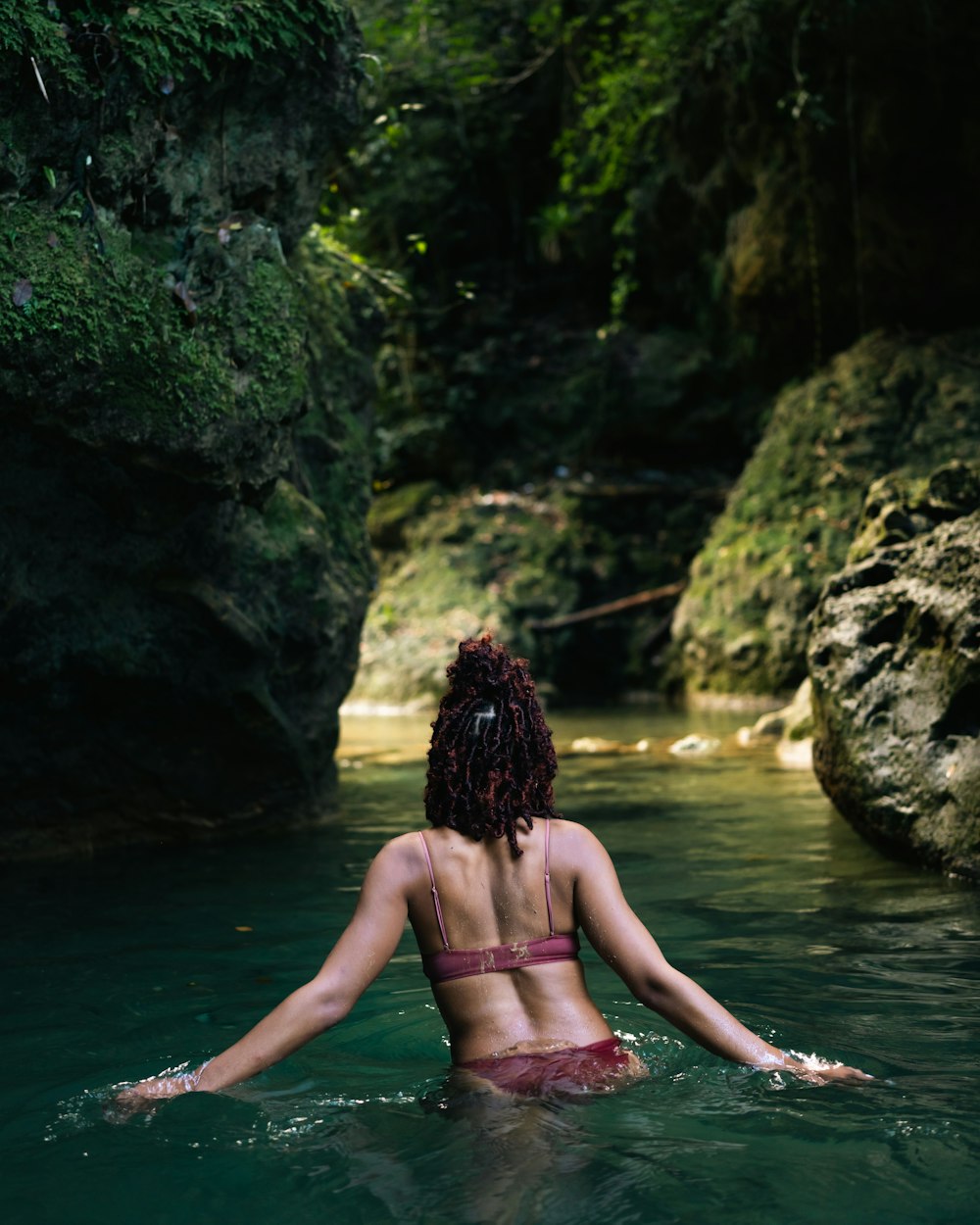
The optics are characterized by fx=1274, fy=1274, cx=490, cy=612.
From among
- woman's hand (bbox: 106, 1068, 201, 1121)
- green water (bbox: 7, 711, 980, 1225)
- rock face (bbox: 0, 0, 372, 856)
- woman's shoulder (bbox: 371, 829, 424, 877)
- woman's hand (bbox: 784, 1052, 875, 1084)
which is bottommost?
green water (bbox: 7, 711, 980, 1225)

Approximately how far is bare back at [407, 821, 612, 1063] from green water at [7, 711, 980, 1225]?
230mm

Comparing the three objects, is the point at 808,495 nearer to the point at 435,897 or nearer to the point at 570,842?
the point at 570,842

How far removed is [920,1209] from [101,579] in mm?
5298

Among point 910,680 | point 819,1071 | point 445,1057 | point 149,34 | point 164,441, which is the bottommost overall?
point 445,1057

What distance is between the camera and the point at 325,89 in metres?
6.52

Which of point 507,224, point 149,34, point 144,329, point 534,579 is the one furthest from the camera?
point 507,224

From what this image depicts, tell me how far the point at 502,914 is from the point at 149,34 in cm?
417

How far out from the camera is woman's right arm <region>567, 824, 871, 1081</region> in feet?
10.5

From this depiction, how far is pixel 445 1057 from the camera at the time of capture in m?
4.04

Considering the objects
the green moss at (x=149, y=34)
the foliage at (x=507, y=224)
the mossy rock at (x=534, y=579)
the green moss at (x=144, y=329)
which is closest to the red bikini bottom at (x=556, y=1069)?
the green moss at (x=144, y=329)

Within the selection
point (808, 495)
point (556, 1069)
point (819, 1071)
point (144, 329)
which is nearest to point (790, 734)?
point (808, 495)

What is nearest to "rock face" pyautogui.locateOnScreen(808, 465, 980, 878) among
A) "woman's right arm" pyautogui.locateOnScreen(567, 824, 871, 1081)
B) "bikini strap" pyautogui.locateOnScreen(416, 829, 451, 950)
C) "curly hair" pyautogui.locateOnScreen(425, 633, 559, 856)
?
"woman's right arm" pyautogui.locateOnScreen(567, 824, 871, 1081)

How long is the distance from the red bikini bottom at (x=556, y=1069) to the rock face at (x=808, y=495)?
1148 centimetres

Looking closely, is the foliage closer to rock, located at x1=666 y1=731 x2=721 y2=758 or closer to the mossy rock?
the mossy rock
